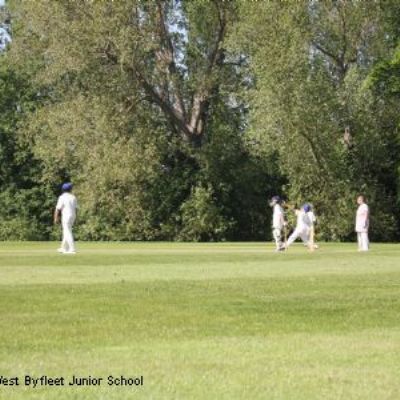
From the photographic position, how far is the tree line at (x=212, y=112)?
168 ft

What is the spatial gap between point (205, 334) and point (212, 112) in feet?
161

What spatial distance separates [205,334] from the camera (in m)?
11.0

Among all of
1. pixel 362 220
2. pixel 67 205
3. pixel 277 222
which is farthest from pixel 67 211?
pixel 362 220

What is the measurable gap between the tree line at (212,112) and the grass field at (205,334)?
32624 mm

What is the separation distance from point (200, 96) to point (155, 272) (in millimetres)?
35957

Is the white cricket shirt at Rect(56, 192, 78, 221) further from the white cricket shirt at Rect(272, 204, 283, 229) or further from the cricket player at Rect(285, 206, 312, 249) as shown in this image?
the cricket player at Rect(285, 206, 312, 249)

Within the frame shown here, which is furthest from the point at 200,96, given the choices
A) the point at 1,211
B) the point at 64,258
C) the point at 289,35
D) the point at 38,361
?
the point at 38,361

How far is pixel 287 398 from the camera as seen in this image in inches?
301

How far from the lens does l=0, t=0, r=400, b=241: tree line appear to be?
5125cm

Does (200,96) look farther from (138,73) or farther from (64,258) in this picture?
(64,258)

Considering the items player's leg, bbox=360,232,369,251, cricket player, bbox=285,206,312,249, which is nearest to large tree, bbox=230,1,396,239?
cricket player, bbox=285,206,312,249

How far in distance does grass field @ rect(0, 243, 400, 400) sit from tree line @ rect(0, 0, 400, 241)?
32.6 meters

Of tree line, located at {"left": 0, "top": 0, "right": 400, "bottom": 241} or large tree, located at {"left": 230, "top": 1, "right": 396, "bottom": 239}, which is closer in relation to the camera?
large tree, located at {"left": 230, "top": 1, "right": 396, "bottom": 239}

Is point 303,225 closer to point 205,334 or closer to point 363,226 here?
point 363,226
